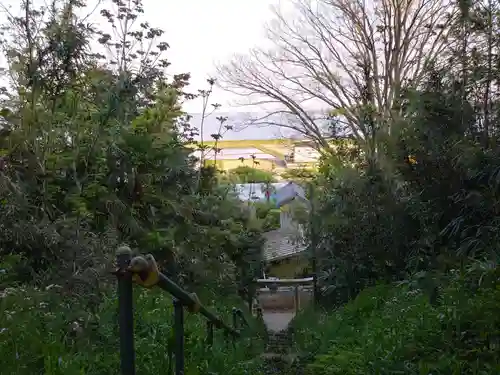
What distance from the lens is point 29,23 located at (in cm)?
476

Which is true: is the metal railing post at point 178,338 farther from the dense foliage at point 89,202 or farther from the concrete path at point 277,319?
the concrete path at point 277,319

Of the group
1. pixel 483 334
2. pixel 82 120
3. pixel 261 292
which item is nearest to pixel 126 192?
pixel 82 120

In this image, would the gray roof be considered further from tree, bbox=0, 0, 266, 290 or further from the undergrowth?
the undergrowth

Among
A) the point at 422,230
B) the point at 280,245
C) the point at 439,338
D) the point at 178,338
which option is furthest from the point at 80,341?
the point at 280,245

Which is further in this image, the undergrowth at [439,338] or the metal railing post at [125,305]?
the undergrowth at [439,338]

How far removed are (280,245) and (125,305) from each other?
29.8 feet

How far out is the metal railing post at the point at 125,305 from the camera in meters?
1.68

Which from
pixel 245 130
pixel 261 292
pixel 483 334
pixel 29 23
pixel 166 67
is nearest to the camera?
pixel 483 334

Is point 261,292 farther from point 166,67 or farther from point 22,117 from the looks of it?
point 22,117

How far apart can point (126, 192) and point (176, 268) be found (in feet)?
3.17

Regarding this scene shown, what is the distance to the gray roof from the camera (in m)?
9.62

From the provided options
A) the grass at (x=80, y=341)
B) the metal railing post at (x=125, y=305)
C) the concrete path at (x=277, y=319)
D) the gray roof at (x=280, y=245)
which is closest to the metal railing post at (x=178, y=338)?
the grass at (x=80, y=341)

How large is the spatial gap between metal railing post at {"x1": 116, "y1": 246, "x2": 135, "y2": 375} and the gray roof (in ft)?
25.6

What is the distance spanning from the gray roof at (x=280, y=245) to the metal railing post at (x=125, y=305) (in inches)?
307
